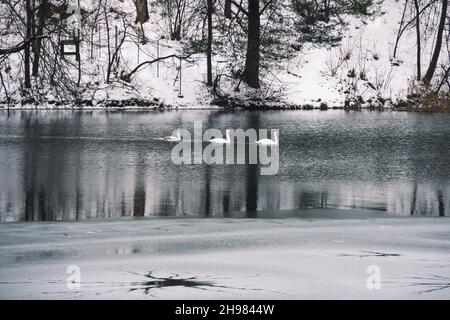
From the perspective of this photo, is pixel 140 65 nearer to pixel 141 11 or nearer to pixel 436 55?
pixel 141 11

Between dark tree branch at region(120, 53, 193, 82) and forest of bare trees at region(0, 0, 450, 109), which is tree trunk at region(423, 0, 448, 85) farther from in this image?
dark tree branch at region(120, 53, 193, 82)

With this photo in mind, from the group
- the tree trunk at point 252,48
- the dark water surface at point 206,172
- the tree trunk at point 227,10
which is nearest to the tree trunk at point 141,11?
the tree trunk at point 227,10

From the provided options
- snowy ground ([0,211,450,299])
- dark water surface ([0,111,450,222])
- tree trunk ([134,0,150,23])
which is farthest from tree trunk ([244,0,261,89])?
snowy ground ([0,211,450,299])

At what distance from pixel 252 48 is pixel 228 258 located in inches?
1035

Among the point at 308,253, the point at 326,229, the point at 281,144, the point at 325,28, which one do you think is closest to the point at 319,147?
the point at 281,144

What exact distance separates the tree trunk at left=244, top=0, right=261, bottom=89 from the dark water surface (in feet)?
22.6

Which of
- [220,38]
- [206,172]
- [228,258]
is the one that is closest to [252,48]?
[220,38]

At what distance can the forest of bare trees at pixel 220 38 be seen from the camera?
1396 inches

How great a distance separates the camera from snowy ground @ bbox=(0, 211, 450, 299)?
8695mm

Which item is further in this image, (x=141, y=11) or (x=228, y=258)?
(x=141, y=11)

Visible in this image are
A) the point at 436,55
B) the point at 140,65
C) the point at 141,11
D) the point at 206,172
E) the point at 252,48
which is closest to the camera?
the point at 206,172

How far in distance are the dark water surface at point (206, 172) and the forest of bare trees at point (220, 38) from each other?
6.67 m

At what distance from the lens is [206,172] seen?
18.7m

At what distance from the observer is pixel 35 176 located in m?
17.7
